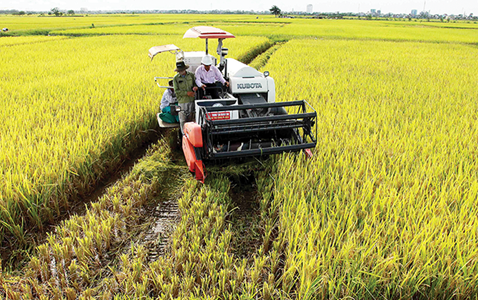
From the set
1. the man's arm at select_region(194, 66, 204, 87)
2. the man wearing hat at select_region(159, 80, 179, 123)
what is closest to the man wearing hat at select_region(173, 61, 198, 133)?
the man's arm at select_region(194, 66, 204, 87)

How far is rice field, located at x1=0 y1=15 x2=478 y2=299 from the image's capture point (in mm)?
1878

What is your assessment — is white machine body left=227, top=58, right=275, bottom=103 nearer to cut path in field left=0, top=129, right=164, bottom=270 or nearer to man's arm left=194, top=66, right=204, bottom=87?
man's arm left=194, top=66, right=204, bottom=87

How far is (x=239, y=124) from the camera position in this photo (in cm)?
361

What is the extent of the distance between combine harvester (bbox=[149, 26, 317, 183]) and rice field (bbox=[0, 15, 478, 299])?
0.26 m

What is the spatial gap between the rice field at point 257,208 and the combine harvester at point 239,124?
0.26m

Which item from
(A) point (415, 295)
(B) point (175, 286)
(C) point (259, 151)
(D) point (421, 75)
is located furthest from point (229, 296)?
(D) point (421, 75)

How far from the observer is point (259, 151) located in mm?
3062

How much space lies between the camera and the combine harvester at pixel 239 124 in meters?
3.09

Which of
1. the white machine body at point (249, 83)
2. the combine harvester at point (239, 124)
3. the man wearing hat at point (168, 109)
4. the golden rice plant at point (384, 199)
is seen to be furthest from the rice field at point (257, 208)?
the white machine body at point (249, 83)

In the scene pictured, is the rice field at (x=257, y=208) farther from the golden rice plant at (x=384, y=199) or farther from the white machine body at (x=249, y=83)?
the white machine body at (x=249, y=83)

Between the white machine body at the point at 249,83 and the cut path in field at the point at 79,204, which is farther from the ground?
the white machine body at the point at 249,83

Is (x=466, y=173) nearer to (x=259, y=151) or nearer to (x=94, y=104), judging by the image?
(x=259, y=151)

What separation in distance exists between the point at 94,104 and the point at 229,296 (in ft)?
15.5

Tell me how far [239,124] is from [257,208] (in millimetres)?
1147
